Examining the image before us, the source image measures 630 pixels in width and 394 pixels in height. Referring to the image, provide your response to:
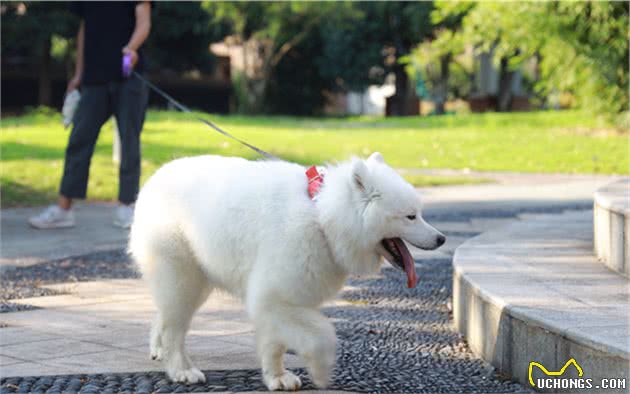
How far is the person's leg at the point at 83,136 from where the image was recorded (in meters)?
Result: 9.38

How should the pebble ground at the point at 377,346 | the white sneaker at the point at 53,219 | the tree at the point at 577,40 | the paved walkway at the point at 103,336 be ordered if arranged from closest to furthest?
the pebble ground at the point at 377,346 < the paved walkway at the point at 103,336 < the white sneaker at the point at 53,219 < the tree at the point at 577,40

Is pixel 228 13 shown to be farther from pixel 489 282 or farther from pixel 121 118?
pixel 489 282

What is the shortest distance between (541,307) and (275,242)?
143 centimetres

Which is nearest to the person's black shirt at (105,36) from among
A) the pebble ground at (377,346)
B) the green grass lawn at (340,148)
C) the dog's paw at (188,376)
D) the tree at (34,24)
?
the pebble ground at (377,346)

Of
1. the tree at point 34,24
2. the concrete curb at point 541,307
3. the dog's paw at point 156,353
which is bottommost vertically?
the dog's paw at point 156,353

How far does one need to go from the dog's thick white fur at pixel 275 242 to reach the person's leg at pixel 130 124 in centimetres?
468

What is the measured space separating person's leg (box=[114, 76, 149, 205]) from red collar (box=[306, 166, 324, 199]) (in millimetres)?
5154

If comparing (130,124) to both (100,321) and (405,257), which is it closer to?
(100,321)

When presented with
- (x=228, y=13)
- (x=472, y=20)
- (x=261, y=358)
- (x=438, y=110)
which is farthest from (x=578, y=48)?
(x=438, y=110)

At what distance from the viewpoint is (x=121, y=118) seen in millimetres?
9406

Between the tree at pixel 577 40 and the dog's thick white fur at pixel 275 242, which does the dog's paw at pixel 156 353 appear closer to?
the dog's thick white fur at pixel 275 242

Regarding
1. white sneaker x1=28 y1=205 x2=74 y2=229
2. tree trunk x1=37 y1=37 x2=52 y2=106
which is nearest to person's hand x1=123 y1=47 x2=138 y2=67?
white sneaker x1=28 y1=205 x2=74 y2=229

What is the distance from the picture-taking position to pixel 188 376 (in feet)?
15.2

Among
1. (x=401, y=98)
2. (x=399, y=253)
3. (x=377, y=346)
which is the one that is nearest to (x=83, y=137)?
(x=377, y=346)
